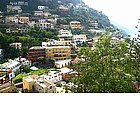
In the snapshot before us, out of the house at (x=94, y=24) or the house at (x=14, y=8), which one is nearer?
the house at (x=14, y=8)

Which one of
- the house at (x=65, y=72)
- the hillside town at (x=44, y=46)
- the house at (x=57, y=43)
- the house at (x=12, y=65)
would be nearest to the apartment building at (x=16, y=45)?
the hillside town at (x=44, y=46)

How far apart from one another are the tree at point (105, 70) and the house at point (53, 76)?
0.14 metres

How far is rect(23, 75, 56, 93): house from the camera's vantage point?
9.36ft

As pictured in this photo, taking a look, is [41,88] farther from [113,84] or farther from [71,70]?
[113,84]

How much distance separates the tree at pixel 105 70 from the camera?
105 inches

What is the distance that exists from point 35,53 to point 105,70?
2.28 feet

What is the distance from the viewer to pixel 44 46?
295 centimetres

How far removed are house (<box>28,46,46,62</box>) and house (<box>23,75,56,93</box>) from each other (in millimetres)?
178

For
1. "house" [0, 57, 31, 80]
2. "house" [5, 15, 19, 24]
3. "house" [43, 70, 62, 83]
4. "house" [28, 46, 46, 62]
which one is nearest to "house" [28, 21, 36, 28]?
"house" [5, 15, 19, 24]

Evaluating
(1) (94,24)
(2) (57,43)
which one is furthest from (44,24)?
(1) (94,24)

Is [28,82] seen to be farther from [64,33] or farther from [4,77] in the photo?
[64,33]

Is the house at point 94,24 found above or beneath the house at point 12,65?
above

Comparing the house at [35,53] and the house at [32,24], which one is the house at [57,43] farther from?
the house at [32,24]
